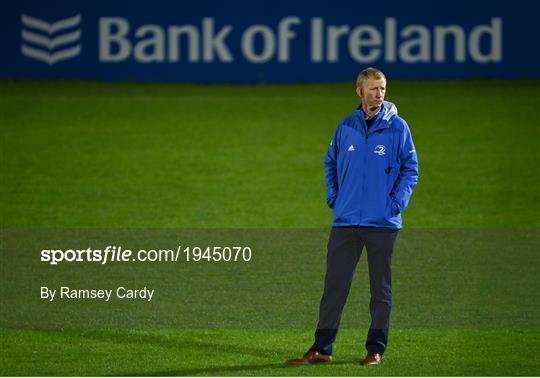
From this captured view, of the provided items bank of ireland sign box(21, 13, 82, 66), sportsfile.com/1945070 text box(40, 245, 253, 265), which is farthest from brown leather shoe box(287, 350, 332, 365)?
bank of ireland sign box(21, 13, 82, 66)

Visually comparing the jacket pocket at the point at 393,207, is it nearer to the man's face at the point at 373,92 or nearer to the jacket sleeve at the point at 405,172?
the jacket sleeve at the point at 405,172

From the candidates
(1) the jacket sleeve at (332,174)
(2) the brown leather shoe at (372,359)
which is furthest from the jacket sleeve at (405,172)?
(2) the brown leather shoe at (372,359)

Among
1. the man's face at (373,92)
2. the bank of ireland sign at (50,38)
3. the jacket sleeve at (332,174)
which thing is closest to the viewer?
the man's face at (373,92)

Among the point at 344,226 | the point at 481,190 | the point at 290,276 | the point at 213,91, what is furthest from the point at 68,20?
the point at 344,226

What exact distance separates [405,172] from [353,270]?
645 mm

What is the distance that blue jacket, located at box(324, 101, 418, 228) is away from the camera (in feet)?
25.0

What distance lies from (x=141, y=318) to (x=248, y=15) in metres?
16.0

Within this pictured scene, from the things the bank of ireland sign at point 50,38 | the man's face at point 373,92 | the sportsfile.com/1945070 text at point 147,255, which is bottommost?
the sportsfile.com/1945070 text at point 147,255

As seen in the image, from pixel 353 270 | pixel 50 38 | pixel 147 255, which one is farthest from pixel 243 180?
pixel 50 38

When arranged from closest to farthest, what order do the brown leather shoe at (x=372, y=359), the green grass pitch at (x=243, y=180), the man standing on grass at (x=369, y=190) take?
the man standing on grass at (x=369, y=190)
the brown leather shoe at (x=372, y=359)
the green grass pitch at (x=243, y=180)

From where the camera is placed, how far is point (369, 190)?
7637mm

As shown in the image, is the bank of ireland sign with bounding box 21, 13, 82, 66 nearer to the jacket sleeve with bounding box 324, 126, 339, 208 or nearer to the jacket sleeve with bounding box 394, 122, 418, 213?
the jacket sleeve with bounding box 324, 126, 339, 208

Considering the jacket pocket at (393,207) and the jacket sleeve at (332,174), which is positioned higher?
the jacket sleeve at (332,174)

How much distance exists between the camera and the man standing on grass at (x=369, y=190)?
760cm
